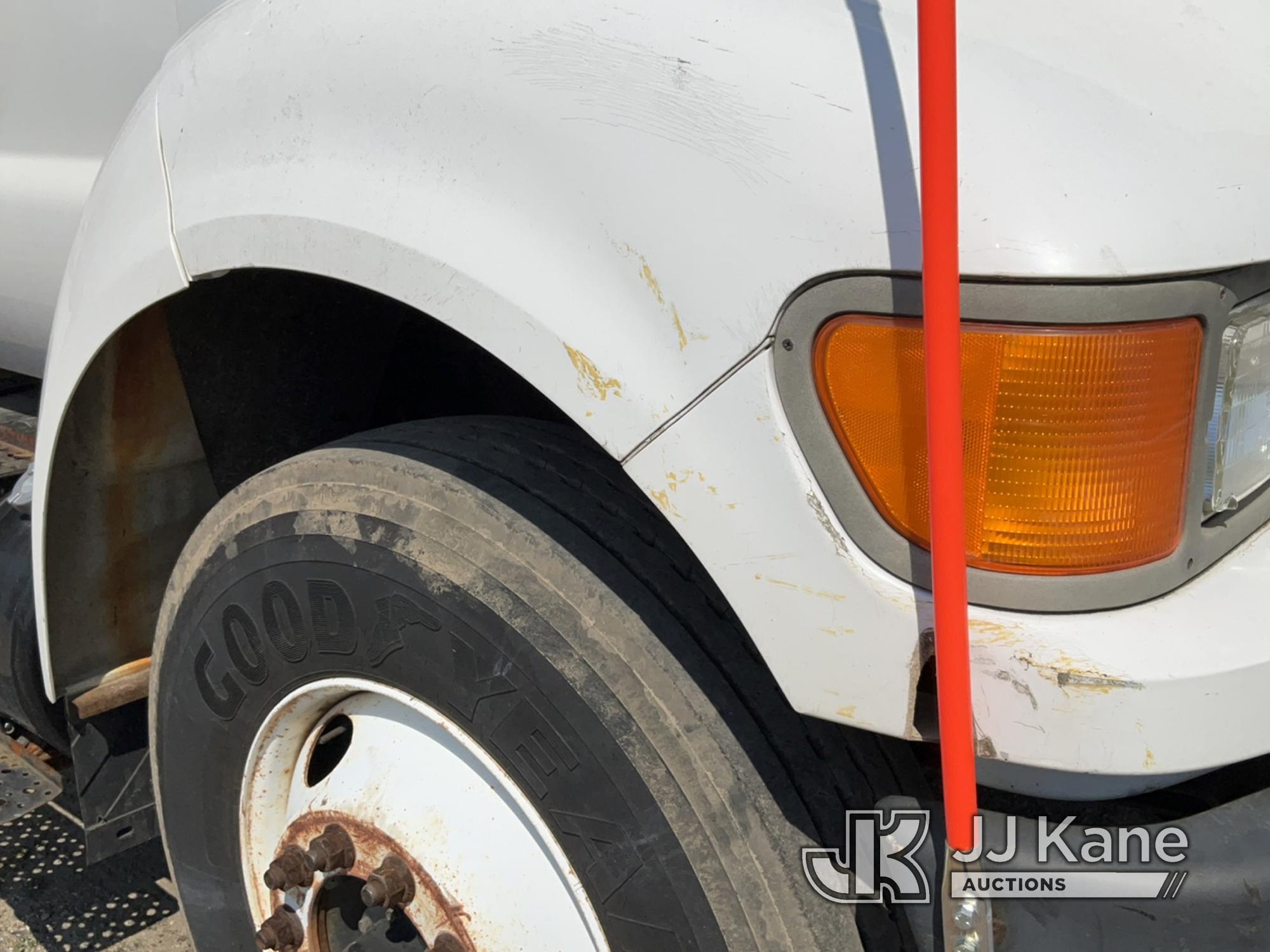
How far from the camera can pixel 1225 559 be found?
1.07m

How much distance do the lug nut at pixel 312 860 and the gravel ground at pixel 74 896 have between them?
3.91ft

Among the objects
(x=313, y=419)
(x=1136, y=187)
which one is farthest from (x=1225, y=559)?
(x=313, y=419)

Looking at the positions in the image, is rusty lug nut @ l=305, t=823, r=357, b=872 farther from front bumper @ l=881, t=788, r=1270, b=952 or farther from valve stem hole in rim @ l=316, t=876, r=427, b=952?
front bumper @ l=881, t=788, r=1270, b=952

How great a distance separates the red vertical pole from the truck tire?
0.28m

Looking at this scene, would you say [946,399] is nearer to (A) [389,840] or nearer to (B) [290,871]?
(A) [389,840]

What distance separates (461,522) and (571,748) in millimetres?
286

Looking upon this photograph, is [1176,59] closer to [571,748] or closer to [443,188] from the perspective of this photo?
[443,188]

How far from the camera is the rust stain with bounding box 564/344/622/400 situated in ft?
3.62

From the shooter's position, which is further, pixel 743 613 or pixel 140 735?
pixel 140 735

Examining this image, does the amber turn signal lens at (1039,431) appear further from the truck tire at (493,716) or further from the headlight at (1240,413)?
the truck tire at (493,716)

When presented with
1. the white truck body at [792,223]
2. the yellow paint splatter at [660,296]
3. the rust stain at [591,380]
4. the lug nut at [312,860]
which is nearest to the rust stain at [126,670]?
the lug nut at [312,860]

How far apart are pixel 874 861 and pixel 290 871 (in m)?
0.77

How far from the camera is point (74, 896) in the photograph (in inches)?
107

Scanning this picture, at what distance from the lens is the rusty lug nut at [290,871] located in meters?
1.54
